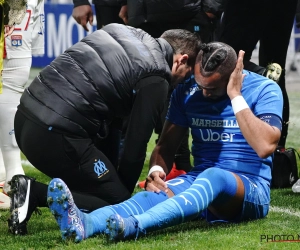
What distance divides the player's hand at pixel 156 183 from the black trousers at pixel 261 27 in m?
1.46

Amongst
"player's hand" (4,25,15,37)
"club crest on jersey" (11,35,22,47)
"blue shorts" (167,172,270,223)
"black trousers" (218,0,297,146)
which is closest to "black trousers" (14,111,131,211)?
"blue shorts" (167,172,270,223)

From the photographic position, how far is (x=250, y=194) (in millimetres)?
4164

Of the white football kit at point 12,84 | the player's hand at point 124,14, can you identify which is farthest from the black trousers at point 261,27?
the white football kit at point 12,84

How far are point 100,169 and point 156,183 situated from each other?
294 mm

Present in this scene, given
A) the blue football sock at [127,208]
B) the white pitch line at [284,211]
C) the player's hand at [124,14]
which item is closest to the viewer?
the blue football sock at [127,208]

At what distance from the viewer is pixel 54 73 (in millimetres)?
4281

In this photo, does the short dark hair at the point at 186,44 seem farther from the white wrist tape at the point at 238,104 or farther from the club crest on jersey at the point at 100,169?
the club crest on jersey at the point at 100,169

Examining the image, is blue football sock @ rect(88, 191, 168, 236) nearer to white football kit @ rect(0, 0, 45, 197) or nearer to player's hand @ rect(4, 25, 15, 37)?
white football kit @ rect(0, 0, 45, 197)

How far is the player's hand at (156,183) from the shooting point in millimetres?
4285

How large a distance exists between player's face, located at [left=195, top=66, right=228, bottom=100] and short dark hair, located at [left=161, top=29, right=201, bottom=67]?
11 centimetres

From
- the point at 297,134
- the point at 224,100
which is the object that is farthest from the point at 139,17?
the point at 297,134

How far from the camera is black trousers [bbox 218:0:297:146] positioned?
221 inches

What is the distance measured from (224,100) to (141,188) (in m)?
1.39

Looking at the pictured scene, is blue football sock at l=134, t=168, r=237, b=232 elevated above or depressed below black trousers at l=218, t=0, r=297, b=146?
below
